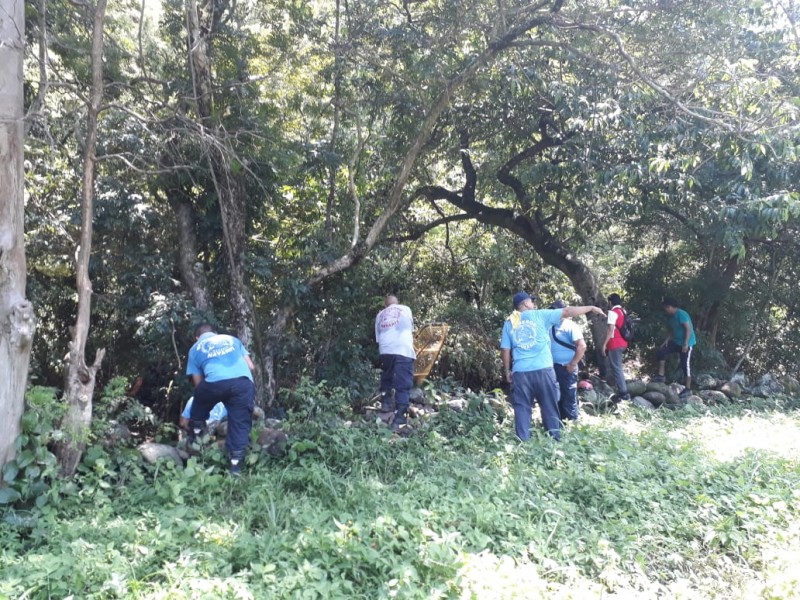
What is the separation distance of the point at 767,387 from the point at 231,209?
951 cm

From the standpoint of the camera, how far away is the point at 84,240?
5730mm

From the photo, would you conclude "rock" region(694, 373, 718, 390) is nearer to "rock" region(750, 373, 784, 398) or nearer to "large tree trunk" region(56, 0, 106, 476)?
"rock" region(750, 373, 784, 398)

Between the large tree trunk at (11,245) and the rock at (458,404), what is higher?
the large tree trunk at (11,245)

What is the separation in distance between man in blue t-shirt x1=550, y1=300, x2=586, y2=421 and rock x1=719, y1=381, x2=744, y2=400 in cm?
464

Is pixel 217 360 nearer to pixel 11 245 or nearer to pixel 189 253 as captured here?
pixel 11 245

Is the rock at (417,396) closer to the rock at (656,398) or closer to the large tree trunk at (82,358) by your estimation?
the rock at (656,398)

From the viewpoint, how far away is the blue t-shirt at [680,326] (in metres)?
10.9

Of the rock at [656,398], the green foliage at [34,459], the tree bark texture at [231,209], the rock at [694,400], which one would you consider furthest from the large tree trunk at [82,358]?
the rock at [694,400]

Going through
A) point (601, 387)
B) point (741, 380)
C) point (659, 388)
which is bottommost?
point (741, 380)

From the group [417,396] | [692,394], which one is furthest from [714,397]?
[417,396]

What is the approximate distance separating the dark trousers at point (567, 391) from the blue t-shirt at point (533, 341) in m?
0.86

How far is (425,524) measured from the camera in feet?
14.2

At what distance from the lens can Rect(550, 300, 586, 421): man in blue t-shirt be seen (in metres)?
7.76

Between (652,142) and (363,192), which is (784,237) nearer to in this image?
(652,142)
